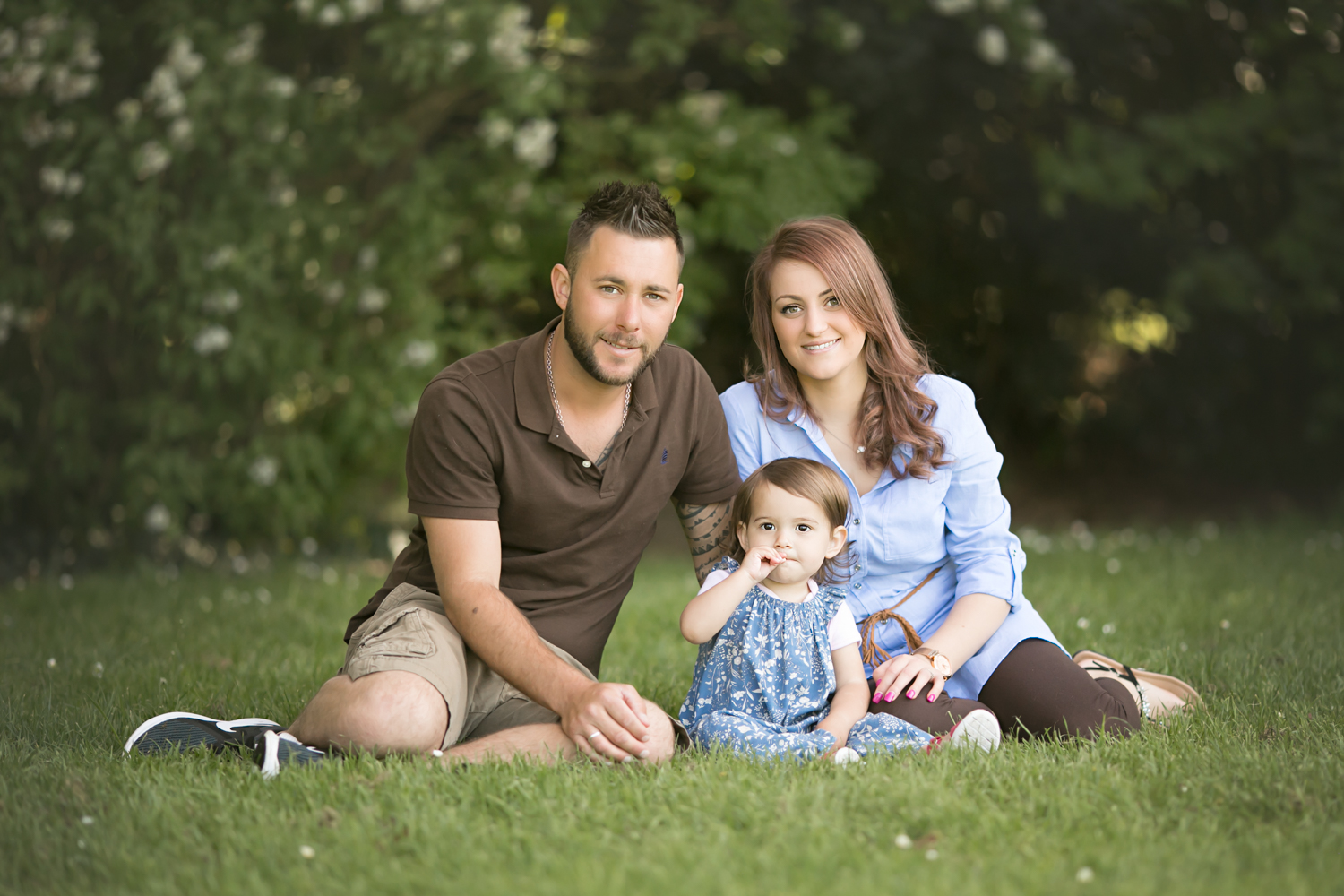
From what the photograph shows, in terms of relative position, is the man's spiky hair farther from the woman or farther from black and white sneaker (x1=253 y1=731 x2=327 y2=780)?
black and white sneaker (x1=253 y1=731 x2=327 y2=780)

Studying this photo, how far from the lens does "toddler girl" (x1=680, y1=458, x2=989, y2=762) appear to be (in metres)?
2.68

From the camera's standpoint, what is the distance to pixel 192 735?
8.89ft

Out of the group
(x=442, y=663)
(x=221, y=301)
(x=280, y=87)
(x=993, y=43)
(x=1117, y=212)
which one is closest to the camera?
(x=442, y=663)

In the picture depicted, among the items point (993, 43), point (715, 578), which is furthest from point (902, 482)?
point (993, 43)

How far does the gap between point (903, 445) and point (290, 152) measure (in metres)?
3.78

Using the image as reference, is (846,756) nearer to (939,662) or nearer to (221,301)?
(939,662)

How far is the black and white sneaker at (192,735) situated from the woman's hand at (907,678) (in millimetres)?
1454

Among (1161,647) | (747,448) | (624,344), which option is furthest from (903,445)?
(1161,647)

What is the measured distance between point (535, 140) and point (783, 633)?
353 cm

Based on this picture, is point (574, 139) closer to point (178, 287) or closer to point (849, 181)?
point (849, 181)

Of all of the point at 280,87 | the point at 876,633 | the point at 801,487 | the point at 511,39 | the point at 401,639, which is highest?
the point at 511,39

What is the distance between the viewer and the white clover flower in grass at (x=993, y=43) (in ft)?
19.5

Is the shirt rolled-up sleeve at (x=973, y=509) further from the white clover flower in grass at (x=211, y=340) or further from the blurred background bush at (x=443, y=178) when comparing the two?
the white clover flower in grass at (x=211, y=340)

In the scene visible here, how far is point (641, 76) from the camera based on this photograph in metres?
6.66
